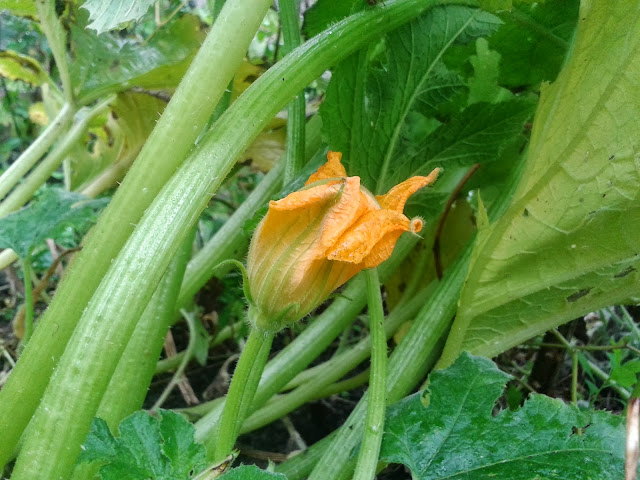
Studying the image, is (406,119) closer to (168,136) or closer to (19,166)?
(168,136)

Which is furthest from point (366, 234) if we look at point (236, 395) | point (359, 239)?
point (236, 395)

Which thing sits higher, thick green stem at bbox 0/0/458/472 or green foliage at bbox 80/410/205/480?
thick green stem at bbox 0/0/458/472

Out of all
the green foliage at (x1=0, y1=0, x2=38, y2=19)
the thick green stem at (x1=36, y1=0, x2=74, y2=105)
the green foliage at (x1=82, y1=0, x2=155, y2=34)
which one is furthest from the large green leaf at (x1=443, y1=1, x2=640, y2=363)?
the green foliage at (x1=0, y1=0, x2=38, y2=19)

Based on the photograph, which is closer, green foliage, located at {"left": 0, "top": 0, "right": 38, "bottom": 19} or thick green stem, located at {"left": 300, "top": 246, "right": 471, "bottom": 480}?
thick green stem, located at {"left": 300, "top": 246, "right": 471, "bottom": 480}

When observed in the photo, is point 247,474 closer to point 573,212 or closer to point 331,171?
point 331,171

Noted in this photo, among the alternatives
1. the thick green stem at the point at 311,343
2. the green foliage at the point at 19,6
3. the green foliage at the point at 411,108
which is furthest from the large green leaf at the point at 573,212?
the green foliage at the point at 19,6

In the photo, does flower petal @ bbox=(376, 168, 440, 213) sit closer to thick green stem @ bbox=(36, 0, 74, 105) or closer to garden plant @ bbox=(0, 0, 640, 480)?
garden plant @ bbox=(0, 0, 640, 480)

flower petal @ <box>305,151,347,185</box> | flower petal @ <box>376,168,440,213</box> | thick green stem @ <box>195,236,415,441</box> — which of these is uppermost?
flower petal @ <box>305,151,347,185</box>
